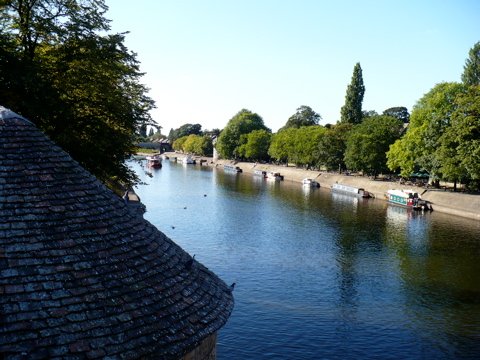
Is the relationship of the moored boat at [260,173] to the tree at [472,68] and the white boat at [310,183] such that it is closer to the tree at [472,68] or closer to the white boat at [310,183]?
the white boat at [310,183]

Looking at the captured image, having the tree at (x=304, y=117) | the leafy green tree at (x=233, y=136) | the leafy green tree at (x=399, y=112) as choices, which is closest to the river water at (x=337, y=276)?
the leafy green tree at (x=233, y=136)

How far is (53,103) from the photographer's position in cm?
1767

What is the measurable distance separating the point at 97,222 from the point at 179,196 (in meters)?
60.0

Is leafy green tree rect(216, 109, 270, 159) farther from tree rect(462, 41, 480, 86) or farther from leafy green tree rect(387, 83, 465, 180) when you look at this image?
leafy green tree rect(387, 83, 465, 180)

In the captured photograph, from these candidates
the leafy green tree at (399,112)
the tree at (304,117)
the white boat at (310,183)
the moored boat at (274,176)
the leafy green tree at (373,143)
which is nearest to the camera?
the leafy green tree at (373,143)

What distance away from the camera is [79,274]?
7.23m

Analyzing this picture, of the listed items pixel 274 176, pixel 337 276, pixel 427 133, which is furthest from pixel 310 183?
pixel 337 276

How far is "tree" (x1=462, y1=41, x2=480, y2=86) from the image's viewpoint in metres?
92.8

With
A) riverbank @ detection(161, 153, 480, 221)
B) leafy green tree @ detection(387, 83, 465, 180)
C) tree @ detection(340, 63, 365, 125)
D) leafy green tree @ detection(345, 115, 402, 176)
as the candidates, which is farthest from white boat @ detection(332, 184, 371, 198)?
tree @ detection(340, 63, 365, 125)

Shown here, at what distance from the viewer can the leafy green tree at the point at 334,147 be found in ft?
313

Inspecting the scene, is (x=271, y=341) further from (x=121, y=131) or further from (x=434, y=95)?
(x=434, y=95)

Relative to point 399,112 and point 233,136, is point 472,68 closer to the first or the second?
point 399,112

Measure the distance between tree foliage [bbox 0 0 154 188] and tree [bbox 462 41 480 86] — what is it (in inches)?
3413

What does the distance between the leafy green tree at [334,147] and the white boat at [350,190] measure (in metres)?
14.2
